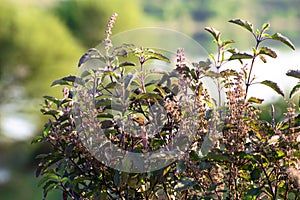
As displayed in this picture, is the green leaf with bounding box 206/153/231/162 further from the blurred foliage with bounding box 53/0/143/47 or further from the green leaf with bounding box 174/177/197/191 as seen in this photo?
the blurred foliage with bounding box 53/0/143/47

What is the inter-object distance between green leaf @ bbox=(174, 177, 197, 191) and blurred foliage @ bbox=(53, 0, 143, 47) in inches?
293

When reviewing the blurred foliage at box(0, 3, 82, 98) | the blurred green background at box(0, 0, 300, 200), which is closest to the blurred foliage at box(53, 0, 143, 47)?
the blurred green background at box(0, 0, 300, 200)

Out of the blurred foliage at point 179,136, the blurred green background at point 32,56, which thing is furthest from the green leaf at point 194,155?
the blurred green background at point 32,56

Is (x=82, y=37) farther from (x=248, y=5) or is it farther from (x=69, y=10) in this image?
(x=248, y=5)

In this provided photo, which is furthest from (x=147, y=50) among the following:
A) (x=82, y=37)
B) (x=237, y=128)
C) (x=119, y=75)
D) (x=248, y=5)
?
(x=248, y=5)

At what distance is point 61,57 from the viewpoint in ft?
25.5

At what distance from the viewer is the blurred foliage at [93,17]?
8.27 meters

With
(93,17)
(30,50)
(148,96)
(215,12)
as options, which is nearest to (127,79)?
(148,96)

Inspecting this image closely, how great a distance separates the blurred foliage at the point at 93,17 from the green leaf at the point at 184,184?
7.44 m

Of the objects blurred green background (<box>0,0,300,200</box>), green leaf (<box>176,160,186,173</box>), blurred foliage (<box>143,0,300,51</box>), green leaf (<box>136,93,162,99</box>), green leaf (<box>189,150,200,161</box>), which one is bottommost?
green leaf (<box>176,160,186,173</box>)

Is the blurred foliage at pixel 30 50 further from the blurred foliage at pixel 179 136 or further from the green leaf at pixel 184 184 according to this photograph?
the green leaf at pixel 184 184

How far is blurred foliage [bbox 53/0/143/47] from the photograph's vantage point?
8273 millimetres

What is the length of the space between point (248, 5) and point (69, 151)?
1910cm

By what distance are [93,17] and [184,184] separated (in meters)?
7.60
